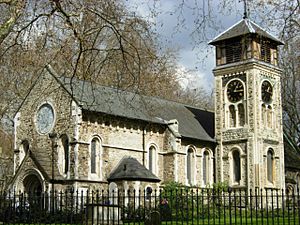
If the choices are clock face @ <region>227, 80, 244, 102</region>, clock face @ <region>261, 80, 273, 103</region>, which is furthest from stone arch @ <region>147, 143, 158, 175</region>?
clock face @ <region>261, 80, 273, 103</region>

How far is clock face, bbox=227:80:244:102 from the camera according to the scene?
41188 millimetres

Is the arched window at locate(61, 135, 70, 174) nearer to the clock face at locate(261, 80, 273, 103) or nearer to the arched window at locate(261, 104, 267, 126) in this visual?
the arched window at locate(261, 104, 267, 126)

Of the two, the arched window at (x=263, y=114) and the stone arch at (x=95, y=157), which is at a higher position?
the arched window at (x=263, y=114)

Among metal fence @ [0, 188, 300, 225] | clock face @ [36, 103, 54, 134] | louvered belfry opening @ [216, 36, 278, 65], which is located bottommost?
metal fence @ [0, 188, 300, 225]

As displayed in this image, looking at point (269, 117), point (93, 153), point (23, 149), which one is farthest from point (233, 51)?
point (23, 149)

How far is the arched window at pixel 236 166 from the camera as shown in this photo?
40.3 metres

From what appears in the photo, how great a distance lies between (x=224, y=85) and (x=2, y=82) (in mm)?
16080

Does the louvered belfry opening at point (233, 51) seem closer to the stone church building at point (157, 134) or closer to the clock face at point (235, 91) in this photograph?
the stone church building at point (157, 134)

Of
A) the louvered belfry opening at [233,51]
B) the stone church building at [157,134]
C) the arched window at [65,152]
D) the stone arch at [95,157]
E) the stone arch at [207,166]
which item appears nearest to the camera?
the stone church building at [157,134]

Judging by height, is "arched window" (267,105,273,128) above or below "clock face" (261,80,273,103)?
below

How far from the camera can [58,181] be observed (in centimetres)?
3259

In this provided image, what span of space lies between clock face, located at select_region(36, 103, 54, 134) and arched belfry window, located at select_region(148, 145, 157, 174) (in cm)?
691

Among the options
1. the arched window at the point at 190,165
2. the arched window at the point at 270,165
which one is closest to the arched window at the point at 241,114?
the arched window at the point at 270,165

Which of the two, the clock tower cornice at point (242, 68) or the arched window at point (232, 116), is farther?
the arched window at point (232, 116)
